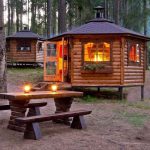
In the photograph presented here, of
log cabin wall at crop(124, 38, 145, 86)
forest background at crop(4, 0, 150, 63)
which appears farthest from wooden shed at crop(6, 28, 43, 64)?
log cabin wall at crop(124, 38, 145, 86)

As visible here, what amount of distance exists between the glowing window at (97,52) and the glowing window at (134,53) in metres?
1.22

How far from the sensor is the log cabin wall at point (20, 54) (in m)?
30.0

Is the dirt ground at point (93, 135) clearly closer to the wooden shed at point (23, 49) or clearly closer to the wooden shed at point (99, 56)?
the wooden shed at point (99, 56)

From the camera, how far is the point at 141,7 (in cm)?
4138

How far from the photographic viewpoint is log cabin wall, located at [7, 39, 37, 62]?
30031mm

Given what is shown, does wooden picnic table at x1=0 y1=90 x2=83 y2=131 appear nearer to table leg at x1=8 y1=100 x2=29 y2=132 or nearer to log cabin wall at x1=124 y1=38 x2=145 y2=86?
table leg at x1=8 y1=100 x2=29 y2=132

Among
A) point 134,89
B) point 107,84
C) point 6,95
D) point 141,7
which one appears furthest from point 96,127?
point 141,7

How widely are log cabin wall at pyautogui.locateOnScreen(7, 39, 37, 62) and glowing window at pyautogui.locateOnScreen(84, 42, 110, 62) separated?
48.7ft

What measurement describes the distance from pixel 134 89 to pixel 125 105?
7.19 meters

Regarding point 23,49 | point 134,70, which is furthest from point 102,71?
point 23,49

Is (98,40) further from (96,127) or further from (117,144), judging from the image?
(117,144)

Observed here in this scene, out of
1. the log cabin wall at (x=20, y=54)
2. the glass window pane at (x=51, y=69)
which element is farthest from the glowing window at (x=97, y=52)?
the log cabin wall at (x=20, y=54)

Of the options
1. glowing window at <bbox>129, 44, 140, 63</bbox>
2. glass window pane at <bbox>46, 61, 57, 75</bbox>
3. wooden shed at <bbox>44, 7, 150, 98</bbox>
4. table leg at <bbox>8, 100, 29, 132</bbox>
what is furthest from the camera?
glass window pane at <bbox>46, 61, 57, 75</bbox>

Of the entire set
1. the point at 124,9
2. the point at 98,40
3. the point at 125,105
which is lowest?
the point at 125,105
